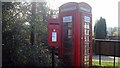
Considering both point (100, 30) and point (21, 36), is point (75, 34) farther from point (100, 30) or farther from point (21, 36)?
point (100, 30)

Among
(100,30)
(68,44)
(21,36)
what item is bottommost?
(68,44)

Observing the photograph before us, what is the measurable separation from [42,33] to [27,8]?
3.21 feet

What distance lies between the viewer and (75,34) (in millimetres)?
7383

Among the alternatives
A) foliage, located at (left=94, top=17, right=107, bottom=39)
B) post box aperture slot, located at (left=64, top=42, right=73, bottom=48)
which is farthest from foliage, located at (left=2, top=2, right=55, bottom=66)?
foliage, located at (left=94, top=17, right=107, bottom=39)

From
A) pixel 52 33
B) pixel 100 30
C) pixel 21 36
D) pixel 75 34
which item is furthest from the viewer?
pixel 100 30

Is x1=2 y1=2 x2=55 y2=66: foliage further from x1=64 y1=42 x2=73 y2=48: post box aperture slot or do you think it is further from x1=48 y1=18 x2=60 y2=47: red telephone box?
x1=48 y1=18 x2=60 y2=47: red telephone box

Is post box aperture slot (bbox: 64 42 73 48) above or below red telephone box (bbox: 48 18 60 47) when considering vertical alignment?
below

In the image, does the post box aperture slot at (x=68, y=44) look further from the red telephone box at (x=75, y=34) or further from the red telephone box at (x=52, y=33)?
the red telephone box at (x=52, y=33)

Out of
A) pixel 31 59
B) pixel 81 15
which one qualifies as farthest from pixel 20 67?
pixel 81 15

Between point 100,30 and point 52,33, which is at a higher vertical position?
point 100,30

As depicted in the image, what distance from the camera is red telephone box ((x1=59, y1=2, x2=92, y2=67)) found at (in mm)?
7363

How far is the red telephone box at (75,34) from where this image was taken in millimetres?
7363

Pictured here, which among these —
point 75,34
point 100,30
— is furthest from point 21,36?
point 100,30

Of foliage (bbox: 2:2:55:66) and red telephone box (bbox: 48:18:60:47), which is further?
foliage (bbox: 2:2:55:66)
